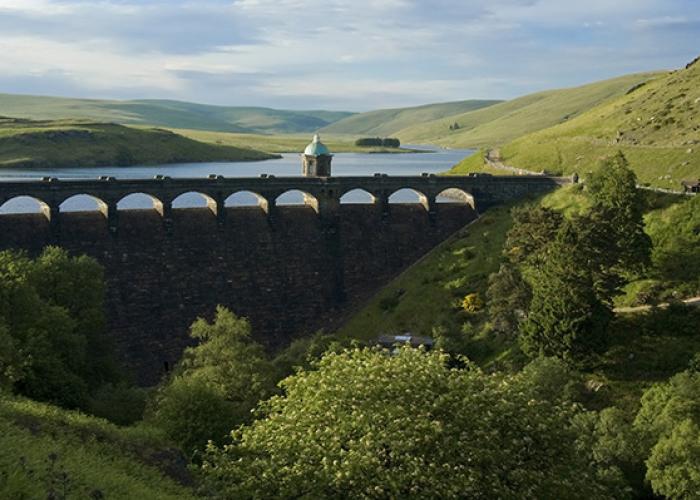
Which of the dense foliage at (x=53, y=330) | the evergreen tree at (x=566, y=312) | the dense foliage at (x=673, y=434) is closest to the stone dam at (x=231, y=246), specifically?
the dense foliage at (x=53, y=330)

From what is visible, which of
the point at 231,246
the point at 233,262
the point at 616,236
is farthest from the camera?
the point at 231,246

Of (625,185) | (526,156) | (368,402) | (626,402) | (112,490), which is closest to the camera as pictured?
(112,490)

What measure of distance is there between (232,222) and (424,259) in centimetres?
2686

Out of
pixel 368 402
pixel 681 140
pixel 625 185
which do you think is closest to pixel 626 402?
pixel 625 185

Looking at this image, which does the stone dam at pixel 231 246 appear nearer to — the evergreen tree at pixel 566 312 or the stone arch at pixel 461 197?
the stone arch at pixel 461 197

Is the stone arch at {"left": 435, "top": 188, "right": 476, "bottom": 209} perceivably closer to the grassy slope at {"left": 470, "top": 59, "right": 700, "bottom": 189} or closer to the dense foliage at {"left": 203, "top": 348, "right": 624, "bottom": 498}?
the grassy slope at {"left": 470, "top": 59, "right": 700, "bottom": 189}

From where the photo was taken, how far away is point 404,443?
3148 cm

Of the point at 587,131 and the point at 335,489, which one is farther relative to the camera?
the point at 587,131

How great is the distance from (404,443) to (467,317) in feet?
181

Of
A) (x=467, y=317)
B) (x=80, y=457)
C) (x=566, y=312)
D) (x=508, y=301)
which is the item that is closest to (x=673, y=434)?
(x=566, y=312)

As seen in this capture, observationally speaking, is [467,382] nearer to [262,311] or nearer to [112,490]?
[112,490]

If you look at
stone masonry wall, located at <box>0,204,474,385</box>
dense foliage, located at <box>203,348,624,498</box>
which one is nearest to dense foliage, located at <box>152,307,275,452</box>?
dense foliage, located at <box>203,348,624,498</box>

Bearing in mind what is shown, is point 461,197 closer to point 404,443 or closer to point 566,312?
point 566,312

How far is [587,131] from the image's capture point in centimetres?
14312
